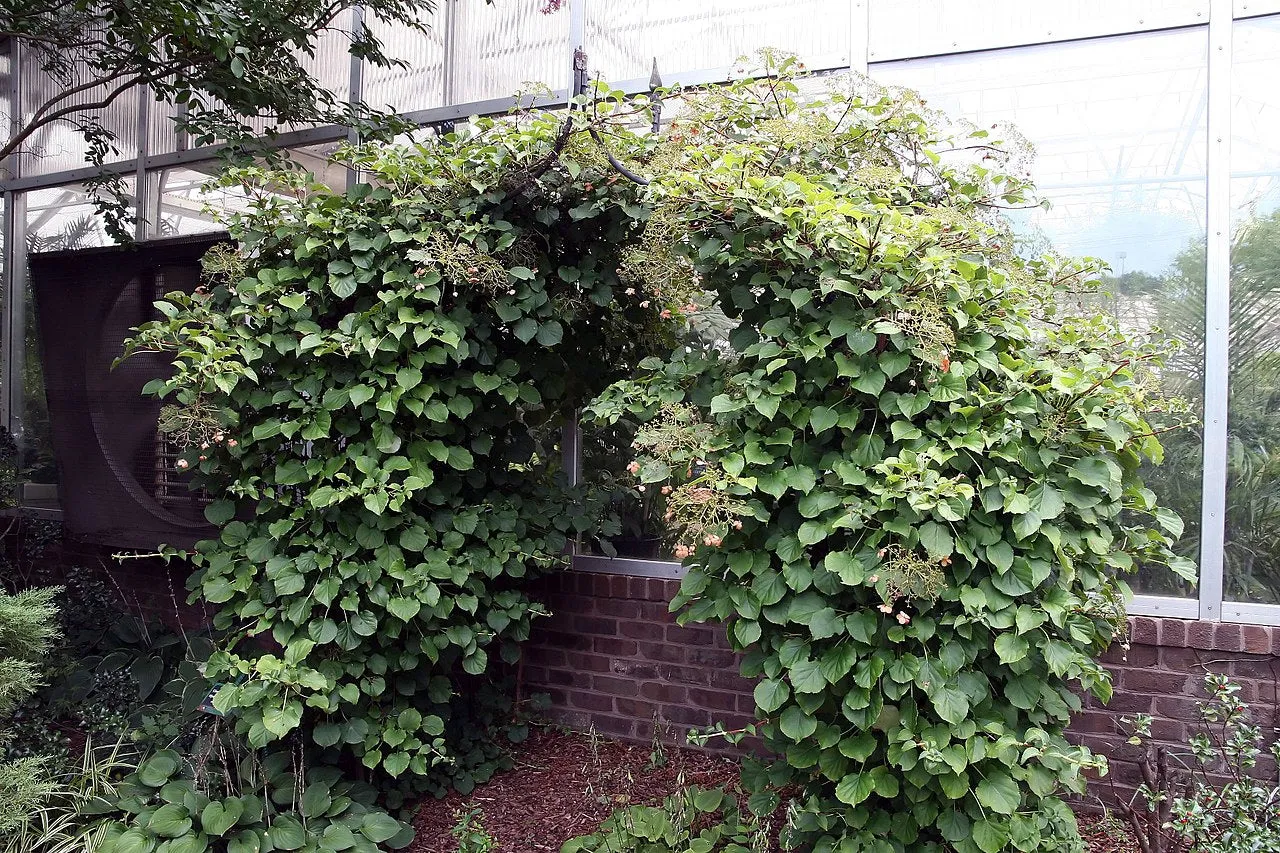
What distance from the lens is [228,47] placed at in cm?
307

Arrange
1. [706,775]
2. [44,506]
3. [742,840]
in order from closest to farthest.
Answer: [742,840]
[706,775]
[44,506]

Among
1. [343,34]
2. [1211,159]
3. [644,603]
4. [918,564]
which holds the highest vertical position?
[343,34]

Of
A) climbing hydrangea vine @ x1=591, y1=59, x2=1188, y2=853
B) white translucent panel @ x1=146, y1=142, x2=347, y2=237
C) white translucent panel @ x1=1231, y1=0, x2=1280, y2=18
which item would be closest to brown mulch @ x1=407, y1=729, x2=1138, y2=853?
climbing hydrangea vine @ x1=591, y1=59, x2=1188, y2=853

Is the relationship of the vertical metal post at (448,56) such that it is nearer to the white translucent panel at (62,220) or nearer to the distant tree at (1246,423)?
the white translucent panel at (62,220)

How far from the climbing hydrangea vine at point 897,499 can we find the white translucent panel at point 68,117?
4.08 metres

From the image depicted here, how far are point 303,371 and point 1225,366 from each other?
2.93 meters

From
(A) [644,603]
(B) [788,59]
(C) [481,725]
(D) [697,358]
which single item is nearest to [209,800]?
(C) [481,725]

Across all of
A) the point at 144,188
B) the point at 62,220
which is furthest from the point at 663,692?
the point at 62,220

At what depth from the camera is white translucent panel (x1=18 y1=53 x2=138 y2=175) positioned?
187 inches

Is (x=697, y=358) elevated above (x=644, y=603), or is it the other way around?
(x=697, y=358)

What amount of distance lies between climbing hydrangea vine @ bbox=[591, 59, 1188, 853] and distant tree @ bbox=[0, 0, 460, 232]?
2.13 m

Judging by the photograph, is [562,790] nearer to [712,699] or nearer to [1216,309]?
[712,699]

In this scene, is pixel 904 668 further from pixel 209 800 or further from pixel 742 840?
pixel 209 800

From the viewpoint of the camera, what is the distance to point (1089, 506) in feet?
6.18
